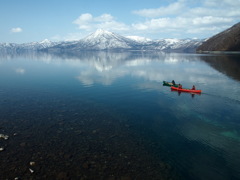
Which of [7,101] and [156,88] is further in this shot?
[156,88]

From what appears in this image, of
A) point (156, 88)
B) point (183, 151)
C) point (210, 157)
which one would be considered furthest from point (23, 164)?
point (156, 88)

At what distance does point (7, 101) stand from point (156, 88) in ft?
155

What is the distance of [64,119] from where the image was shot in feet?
124

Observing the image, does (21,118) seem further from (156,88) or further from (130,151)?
(156,88)

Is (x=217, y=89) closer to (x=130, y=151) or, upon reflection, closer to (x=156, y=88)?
(x=156, y=88)

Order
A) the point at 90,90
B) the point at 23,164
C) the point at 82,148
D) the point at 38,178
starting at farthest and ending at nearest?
the point at 90,90 → the point at 82,148 → the point at 23,164 → the point at 38,178

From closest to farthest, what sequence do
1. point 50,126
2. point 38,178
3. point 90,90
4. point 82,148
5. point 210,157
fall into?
point 38,178, point 210,157, point 82,148, point 50,126, point 90,90

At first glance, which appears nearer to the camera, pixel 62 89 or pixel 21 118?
pixel 21 118

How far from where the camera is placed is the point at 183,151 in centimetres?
2727

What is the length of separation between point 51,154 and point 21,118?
16391 millimetres

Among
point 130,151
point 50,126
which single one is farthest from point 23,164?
point 130,151

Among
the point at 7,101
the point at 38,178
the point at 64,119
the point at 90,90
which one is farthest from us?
the point at 90,90

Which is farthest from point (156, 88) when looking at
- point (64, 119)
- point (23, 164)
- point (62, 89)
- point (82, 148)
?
point (23, 164)

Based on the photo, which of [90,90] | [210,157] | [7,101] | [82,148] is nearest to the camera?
[210,157]
